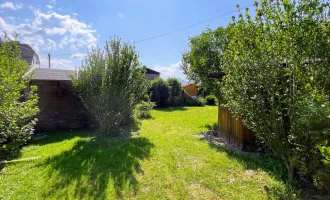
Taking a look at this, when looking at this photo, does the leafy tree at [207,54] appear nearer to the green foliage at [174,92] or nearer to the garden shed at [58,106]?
the garden shed at [58,106]

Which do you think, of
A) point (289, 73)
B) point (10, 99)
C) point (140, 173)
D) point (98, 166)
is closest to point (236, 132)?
point (289, 73)

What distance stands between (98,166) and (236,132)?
4321 mm

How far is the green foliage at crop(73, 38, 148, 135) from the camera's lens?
661 centimetres

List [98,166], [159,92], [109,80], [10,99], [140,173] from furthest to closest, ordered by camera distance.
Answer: [159,92], [109,80], [10,99], [98,166], [140,173]

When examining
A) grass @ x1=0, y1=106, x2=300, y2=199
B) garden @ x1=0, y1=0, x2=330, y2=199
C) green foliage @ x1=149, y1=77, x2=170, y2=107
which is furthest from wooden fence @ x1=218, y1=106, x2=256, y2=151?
green foliage @ x1=149, y1=77, x2=170, y2=107

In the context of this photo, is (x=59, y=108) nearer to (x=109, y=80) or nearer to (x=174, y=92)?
(x=109, y=80)

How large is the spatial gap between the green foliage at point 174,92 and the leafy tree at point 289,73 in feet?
47.0

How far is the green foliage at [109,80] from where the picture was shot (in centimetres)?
661

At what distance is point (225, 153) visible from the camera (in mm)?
5145

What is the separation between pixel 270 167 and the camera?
13.5 ft

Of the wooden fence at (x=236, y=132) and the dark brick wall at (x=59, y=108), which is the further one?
the dark brick wall at (x=59, y=108)

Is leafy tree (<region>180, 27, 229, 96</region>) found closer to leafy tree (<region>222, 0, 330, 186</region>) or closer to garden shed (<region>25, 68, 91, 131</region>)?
leafy tree (<region>222, 0, 330, 186</region>)

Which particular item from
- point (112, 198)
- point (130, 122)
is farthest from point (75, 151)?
point (130, 122)

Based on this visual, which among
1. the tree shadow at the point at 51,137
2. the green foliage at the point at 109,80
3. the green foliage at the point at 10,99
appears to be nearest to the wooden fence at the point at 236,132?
the green foliage at the point at 109,80
